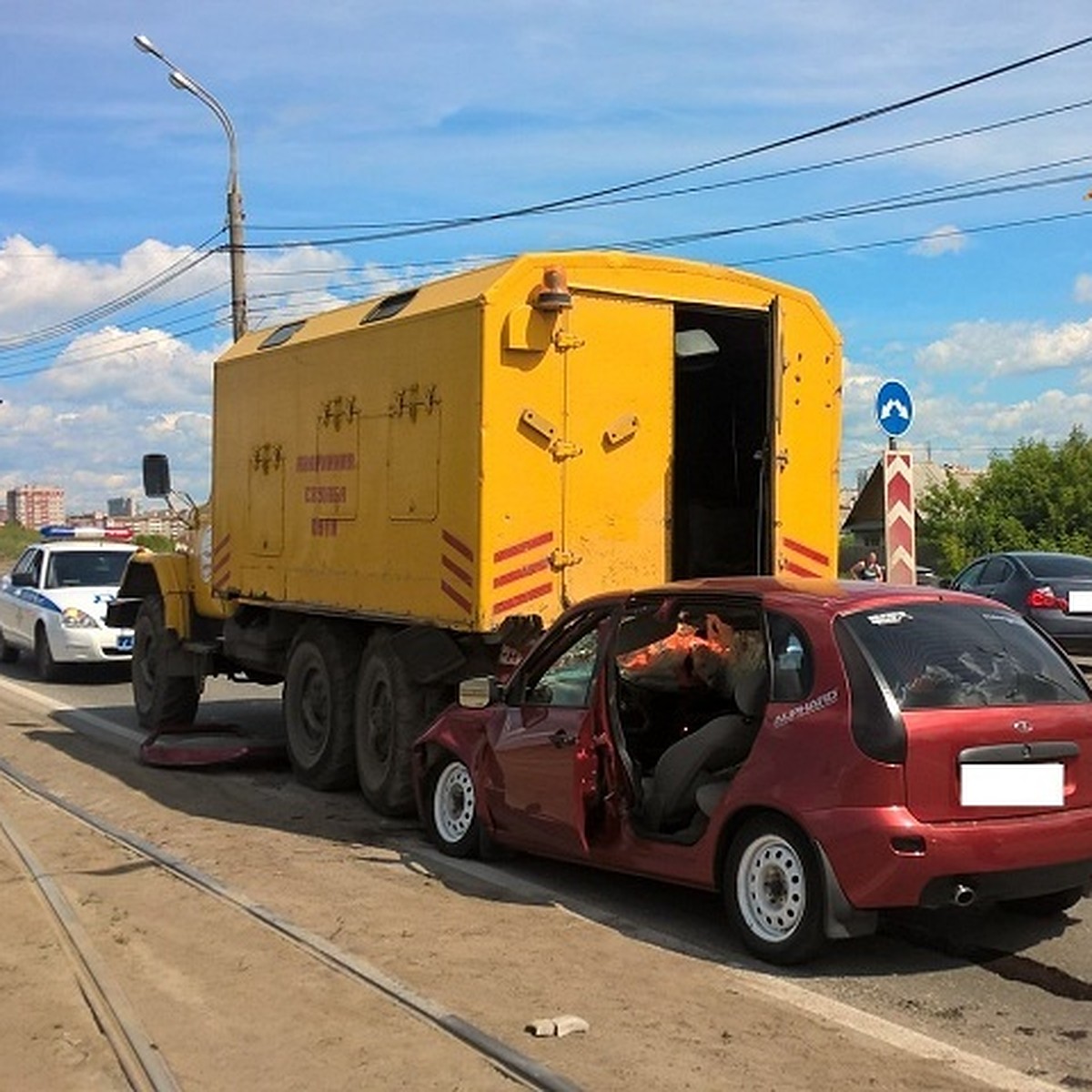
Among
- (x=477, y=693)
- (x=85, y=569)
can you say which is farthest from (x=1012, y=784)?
(x=85, y=569)

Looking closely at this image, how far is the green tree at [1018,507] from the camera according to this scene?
51.3 meters

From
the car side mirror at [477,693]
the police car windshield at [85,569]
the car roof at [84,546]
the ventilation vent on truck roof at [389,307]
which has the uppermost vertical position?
the ventilation vent on truck roof at [389,307]

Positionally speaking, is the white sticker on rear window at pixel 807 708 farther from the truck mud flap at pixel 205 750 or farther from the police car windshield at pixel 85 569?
the police car windshield at pixel 85 569

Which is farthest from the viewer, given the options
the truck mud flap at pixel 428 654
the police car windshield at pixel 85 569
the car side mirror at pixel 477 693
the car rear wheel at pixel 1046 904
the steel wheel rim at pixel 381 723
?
the police car windshield at pixel 85 569

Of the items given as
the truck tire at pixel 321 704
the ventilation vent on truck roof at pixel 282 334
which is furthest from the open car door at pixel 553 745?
the ventilation vent on truck roof at pixel 282 334

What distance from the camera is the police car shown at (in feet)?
53.9

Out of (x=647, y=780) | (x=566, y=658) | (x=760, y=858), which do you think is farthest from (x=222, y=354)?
(x=760, y=858)

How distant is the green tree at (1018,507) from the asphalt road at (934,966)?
4593cm

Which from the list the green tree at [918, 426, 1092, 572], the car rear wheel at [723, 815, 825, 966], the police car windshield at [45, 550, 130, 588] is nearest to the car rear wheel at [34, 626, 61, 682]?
the police car windshield at [45, 550, 130, 588]

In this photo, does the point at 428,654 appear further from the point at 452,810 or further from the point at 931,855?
the point at 931,855

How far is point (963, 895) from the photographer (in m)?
5.08

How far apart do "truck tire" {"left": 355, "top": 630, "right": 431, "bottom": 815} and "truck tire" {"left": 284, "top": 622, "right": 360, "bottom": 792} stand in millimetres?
224

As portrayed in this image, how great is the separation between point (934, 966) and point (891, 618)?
138 cm

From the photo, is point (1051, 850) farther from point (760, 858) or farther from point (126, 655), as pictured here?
point (126, 655)
